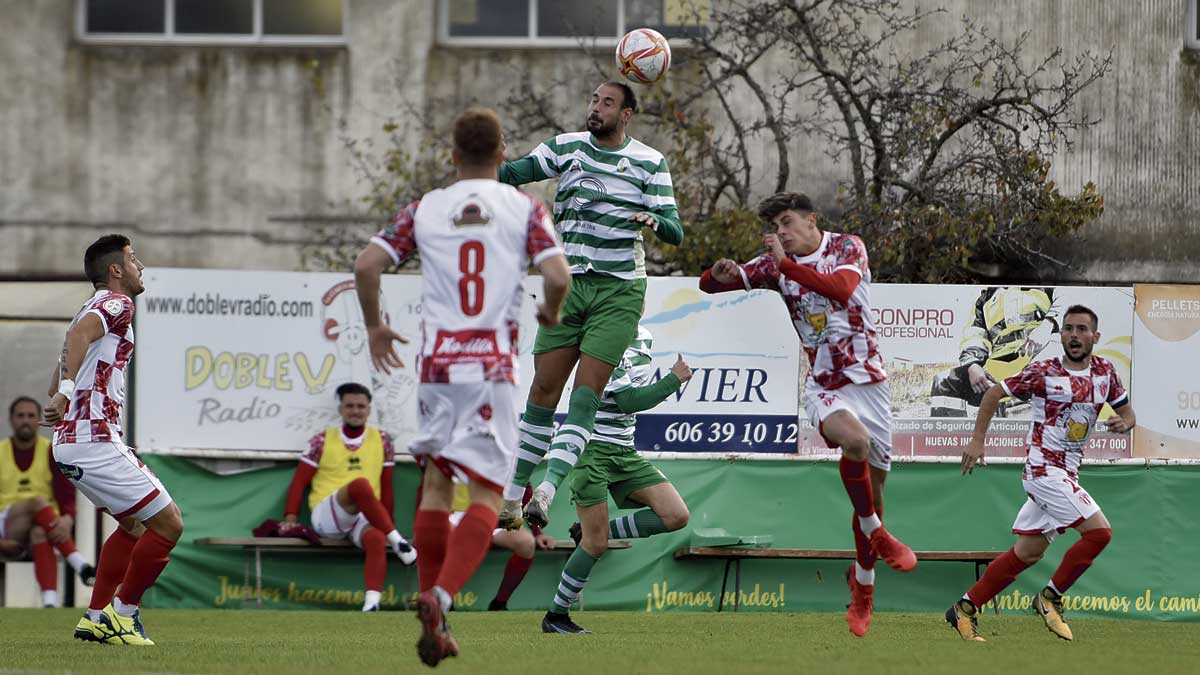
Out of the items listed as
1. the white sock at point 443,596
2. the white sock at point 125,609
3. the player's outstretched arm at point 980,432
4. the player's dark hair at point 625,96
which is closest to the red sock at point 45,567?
the white sock at point 125,609

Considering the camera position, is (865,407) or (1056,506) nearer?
(865,407)

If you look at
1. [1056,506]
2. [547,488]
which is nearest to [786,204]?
[547,488]

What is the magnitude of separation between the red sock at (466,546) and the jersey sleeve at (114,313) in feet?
10.6

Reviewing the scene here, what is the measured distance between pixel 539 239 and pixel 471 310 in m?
0.43

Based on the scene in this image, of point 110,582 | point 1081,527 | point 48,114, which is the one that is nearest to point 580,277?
point 110,582

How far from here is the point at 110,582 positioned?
1009 centimetres

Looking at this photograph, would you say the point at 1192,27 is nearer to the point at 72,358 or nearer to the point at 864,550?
the point at 864,550

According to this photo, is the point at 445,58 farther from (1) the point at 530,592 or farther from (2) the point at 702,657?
Answer: (2) the point at 702,657

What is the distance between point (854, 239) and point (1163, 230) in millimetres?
11539

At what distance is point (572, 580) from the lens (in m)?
11.1

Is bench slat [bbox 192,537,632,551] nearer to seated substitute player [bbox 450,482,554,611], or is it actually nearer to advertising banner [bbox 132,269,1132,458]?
seated substitute player [bbox 450,482,554,611]

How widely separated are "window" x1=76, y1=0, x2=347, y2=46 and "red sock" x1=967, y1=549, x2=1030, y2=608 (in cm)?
1199

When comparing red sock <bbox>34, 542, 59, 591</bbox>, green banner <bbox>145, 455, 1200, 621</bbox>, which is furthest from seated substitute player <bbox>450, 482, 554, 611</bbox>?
red sock <bbox>34, 542, 59, 591</bbox>

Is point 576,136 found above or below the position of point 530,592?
above
